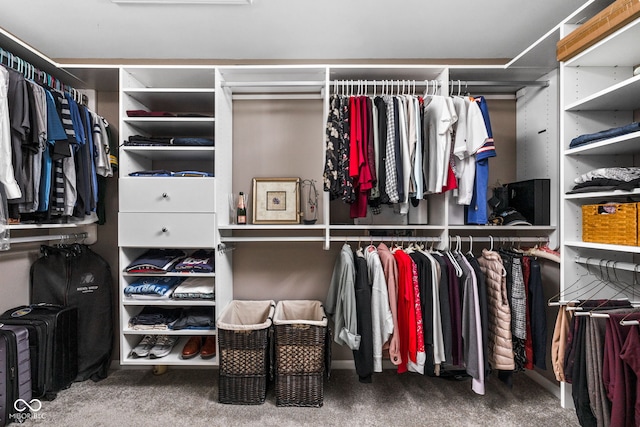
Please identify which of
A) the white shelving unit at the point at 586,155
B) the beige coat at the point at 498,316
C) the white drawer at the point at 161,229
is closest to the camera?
the white shelving unit at the point at 586,155

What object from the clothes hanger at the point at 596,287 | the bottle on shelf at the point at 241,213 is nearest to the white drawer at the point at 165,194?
the bottle on shelf at the point at 241,213

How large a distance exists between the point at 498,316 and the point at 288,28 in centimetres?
223

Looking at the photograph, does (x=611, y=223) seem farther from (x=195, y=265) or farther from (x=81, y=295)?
(x=81, y=295)

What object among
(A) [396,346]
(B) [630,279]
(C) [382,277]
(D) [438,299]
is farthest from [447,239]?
(B) [630,279]

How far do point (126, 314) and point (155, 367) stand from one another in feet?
1.69

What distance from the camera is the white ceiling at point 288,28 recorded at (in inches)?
69.3

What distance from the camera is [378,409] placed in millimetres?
1844

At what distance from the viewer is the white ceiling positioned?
1.76 metres

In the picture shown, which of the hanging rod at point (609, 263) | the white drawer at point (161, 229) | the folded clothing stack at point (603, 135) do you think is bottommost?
the hanging rod at point (609, 263)

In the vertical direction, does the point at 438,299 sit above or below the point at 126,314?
above

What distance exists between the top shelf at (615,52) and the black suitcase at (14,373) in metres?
3.44

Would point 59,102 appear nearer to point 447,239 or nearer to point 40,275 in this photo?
point 40,275

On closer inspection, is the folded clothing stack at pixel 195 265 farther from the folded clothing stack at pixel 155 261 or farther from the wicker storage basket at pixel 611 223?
the wicker storage basket at pixel 611 223

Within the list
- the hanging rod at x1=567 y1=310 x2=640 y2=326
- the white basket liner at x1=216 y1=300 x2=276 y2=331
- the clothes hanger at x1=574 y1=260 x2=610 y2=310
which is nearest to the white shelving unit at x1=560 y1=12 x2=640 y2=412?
the clothes hanger at x1=574 y1=260 x2=610 y2=310
